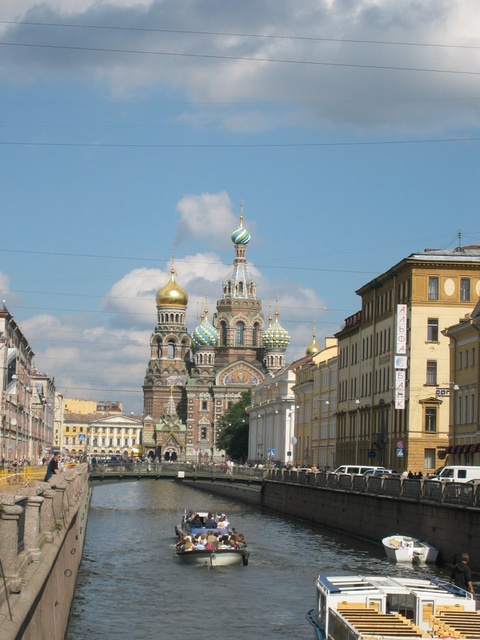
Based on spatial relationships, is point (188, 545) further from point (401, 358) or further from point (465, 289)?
point (465, 289)

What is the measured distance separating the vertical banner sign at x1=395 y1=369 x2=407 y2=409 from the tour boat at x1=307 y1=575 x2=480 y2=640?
47.8 meters

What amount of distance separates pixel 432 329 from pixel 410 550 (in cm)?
3427

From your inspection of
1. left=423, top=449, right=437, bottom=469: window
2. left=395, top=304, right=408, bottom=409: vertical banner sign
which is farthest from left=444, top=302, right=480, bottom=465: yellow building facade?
left=395, top=304, right=408, bottom=409: vertical banner sign

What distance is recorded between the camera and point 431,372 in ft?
244

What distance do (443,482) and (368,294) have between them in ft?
151

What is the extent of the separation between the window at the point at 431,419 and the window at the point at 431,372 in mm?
1703

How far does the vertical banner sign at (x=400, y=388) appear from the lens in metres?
72.8

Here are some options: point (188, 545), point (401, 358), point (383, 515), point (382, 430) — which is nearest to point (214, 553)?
point (188, 545)

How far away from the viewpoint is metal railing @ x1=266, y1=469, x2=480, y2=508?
40188 mm

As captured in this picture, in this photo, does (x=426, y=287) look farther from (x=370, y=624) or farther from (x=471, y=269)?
(x=370, y=624)

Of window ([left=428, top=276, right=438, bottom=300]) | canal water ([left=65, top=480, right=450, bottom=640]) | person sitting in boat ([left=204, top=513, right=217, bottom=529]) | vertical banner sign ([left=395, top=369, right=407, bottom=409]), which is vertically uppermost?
window ([left=428, top=276, right=438, bottom=300])

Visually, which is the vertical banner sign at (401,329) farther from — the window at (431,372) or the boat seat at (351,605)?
the boat seat at (351,605)

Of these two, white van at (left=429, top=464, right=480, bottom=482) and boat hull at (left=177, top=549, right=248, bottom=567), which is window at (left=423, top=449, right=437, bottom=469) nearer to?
white van at (left=429, top=464, right=480, bottom=482)

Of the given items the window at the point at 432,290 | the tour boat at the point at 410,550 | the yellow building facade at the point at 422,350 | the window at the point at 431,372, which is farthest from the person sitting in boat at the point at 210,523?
the window at the point at 432,290
